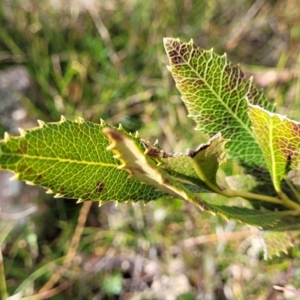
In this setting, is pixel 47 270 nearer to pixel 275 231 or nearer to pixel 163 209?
pixel 163 209

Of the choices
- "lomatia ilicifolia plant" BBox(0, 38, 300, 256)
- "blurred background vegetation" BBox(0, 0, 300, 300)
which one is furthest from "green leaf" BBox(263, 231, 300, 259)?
"blurred background vegetation" BBox(0, 0, 300, 300)

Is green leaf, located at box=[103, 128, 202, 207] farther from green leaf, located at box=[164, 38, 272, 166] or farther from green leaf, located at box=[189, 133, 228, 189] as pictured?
green leaf, located at box=[164, 38, 272, 166]

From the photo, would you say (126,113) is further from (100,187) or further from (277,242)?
(100,187)

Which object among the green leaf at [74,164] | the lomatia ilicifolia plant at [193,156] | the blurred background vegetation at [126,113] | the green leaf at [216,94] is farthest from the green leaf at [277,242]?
the blurred background vegetation at [126,113]

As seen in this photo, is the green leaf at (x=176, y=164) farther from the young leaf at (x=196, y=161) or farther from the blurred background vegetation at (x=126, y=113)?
the blurred background vegetation at (x=126, y=113)

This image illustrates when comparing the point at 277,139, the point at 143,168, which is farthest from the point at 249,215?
the point at 143,168

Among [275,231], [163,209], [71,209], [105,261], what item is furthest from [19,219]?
[275,231]
